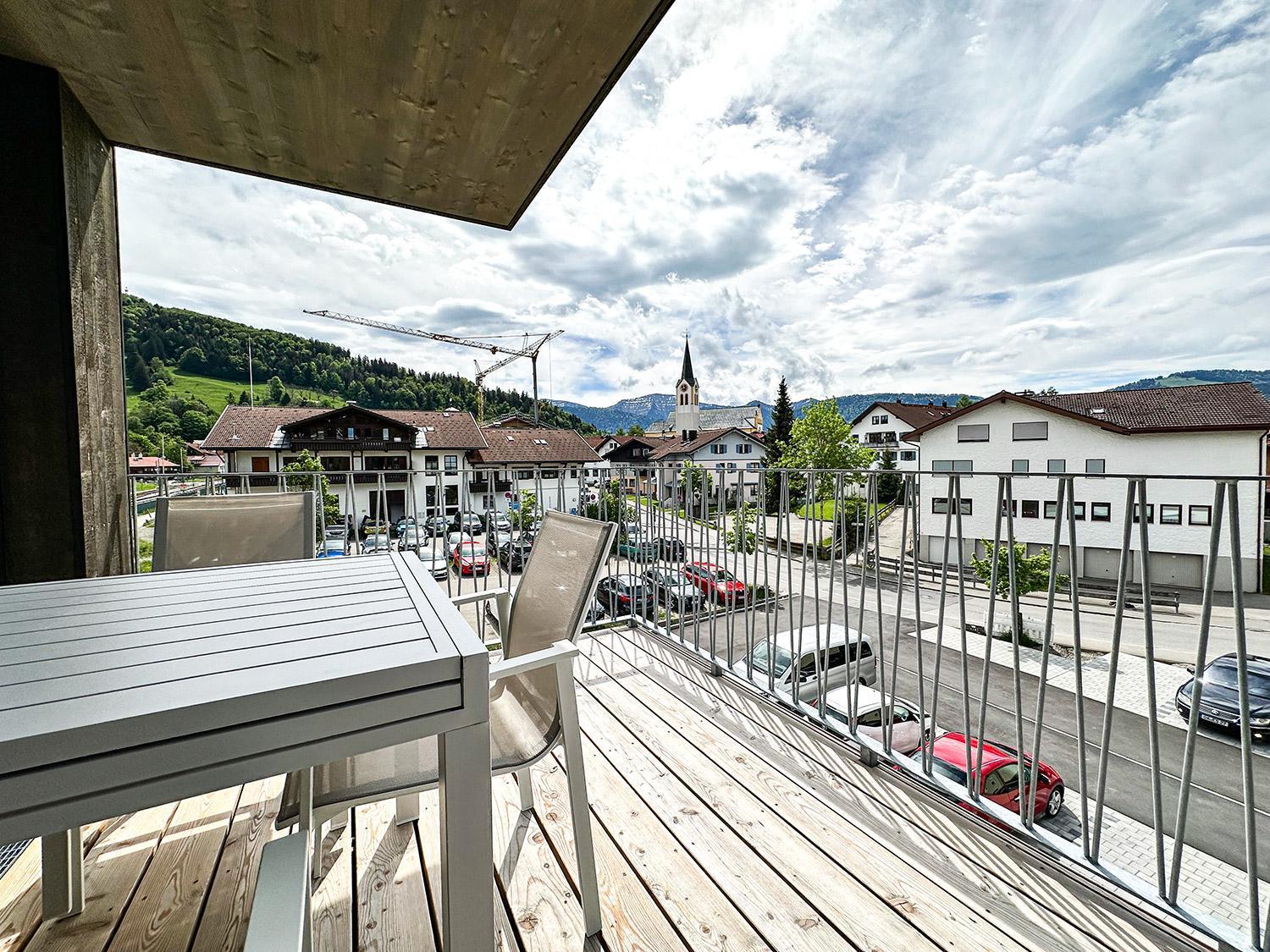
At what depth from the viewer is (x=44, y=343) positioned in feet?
6.14

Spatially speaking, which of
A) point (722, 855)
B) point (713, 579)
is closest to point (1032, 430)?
point (713, 579)

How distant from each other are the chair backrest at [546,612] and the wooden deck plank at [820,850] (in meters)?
0.77

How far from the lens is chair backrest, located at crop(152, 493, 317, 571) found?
1.91m

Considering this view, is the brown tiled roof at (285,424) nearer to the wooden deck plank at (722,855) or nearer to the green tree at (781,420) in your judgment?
the wooden deck plank at (722,855)

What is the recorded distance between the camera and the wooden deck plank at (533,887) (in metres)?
1.27

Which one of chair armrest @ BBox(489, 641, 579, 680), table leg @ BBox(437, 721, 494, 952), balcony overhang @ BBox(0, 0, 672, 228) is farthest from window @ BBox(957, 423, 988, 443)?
table leg @ BBox(437, 721, 494, 952)

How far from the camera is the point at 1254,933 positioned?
3.81 ft

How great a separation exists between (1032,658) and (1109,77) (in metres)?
22.0

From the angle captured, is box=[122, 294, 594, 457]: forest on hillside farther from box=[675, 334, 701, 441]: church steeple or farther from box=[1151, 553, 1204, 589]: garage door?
box=[675, 334, 701, 441]: church steeple

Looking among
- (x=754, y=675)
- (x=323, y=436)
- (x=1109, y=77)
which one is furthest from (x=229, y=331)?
(x=1109, y=77)

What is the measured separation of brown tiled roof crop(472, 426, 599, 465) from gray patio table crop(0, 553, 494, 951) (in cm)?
2569

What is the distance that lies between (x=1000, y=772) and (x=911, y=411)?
117ft

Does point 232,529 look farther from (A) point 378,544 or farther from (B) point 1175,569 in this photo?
(B) point 1175,569

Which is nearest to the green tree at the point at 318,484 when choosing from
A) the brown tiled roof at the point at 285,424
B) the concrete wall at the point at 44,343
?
the concrete wall at the point at 44,343
